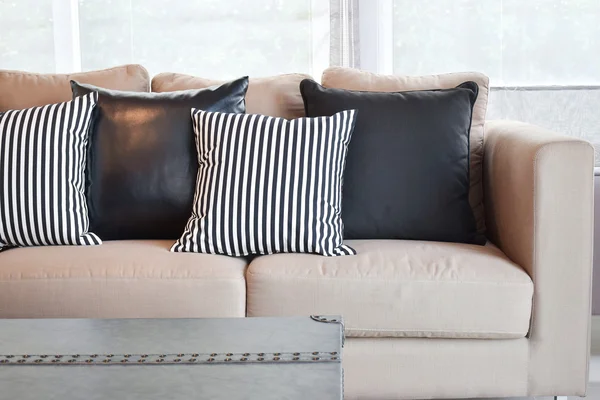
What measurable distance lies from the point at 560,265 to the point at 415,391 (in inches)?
20.3

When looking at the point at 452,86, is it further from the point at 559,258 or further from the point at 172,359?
the point at 172,359

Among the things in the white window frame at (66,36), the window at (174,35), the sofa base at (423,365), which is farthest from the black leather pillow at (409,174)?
the white window frame at (66,36)

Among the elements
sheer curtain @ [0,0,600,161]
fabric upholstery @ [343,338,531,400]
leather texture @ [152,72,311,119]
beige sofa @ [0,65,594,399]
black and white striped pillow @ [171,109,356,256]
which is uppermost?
sheer curtain @ [0,0,600,161]

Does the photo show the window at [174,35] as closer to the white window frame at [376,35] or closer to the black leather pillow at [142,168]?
the white window frame at [376,35]

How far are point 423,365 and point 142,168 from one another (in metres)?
1.05

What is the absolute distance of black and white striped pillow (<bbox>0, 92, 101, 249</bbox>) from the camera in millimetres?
2406

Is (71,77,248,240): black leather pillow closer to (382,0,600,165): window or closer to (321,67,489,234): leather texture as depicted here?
(321,67,489,234): leather texture

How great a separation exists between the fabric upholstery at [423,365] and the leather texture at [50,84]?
1.26 metres

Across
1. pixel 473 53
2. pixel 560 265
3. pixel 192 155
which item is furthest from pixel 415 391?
pixel 473 53

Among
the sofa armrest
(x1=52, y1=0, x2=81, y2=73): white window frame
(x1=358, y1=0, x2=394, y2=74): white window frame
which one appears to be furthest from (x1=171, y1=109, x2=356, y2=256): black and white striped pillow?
(x1=52, y1=0, x2=81, y2=73): white window frame

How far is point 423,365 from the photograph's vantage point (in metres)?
2.15

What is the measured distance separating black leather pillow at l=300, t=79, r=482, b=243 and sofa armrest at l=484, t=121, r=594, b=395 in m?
0.32

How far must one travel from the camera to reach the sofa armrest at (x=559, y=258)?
2.15 meters

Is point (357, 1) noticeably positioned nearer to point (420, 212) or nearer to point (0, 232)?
→ point (420, 212)
